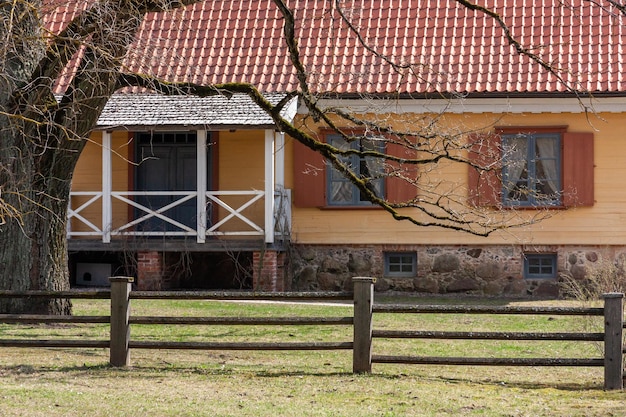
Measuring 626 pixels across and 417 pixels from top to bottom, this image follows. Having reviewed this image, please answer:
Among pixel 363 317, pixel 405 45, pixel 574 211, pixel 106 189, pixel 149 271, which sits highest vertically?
pixel 405 45

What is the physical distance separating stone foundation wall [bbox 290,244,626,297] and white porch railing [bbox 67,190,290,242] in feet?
3.33

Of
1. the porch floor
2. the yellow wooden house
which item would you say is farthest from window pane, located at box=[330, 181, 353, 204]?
the porch floor

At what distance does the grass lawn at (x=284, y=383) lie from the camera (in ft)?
33.3

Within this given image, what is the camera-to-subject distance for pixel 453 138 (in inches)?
560

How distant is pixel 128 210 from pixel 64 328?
6.36 meters

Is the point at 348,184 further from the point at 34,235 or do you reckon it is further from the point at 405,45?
the point at 34,235

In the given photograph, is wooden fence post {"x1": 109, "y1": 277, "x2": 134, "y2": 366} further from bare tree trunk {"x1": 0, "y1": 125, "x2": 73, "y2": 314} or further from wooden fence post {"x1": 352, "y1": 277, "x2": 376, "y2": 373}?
bare tree trunk {"x1": 0, "y1": 125, "x2": 73, "y2": 314}

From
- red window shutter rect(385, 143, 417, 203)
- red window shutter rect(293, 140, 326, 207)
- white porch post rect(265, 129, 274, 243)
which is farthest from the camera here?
red window shutter rect(293, 140, 326, 207)

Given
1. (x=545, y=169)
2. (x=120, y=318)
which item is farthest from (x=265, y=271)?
Result: (x=120, y=318)

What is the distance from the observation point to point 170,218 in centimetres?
2164

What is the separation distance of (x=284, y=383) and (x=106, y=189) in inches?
398

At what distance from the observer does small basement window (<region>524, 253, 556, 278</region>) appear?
69.6 ft

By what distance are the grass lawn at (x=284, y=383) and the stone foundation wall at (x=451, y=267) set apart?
541 centimetres

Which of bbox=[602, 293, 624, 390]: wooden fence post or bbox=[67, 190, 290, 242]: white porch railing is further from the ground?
bbox=[67, 190, 290, 242]: white porch railing
